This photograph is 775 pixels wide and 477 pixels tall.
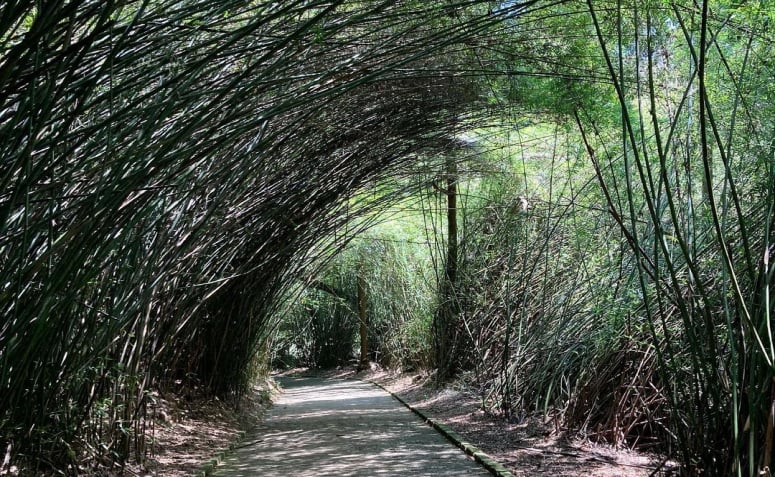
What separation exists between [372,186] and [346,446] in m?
2.07

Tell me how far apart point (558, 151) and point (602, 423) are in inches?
131

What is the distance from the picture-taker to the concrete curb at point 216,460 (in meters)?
4.28

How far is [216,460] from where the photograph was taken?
4.68m

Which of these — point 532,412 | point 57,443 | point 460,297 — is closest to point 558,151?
point 460,297

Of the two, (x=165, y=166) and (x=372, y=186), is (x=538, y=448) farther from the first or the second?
(x=165, y=166)

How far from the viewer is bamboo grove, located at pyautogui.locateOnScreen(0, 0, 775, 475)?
2.44 m

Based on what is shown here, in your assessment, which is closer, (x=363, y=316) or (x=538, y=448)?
(x=538, y=448)

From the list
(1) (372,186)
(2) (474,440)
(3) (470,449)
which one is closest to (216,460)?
(3) (470,449)

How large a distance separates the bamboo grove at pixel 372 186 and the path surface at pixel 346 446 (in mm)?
743

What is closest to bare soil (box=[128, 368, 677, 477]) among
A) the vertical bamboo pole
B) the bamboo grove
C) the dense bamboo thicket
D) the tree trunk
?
the bamboo grove

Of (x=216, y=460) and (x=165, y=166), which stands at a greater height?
(x=165, y=166)

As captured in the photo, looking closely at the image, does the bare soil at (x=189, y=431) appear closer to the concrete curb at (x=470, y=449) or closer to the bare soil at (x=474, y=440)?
the bare soil at (x=474, y=440)

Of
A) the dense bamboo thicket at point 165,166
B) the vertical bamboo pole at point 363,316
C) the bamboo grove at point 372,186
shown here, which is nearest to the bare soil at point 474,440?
the bamboo grove at point 372,186

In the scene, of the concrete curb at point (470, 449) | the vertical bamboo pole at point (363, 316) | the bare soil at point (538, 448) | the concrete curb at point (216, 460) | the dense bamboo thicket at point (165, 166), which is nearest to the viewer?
the dense bamboo thicket at point (165, 166)
